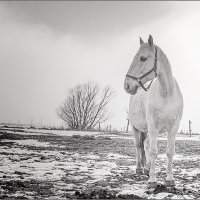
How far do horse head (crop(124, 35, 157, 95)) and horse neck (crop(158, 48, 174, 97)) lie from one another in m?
0.17

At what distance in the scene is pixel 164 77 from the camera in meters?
5.78

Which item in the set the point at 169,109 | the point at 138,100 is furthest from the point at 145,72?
the point at 138,100

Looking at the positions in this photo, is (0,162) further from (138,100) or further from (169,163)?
(169,163)

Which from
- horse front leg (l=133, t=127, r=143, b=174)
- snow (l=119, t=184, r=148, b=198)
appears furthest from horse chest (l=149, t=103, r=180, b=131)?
horse front leg (l=133, t=127, r=143, b=174)

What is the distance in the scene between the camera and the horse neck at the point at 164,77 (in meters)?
5.69

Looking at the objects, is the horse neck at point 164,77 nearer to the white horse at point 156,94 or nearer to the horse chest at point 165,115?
the white horse at point 156,94

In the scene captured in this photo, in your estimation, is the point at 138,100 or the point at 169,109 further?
the point at 138,100

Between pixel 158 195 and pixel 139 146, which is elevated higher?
pixel 139 146

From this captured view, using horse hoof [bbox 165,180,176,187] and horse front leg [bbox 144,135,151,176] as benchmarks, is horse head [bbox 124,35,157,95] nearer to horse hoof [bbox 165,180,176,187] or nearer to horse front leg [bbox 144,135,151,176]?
horse hoof [bbox 165,180,176,187]

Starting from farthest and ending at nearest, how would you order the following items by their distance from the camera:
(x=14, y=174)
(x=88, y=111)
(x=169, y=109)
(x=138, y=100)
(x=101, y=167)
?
1. (x=88, y=111)
2. (x=101, y=167)
3. (x=138, y=100)
4. (x=14, y=174)
5. (x=169, y=109)

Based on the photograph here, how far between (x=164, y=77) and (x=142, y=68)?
0.55 meters

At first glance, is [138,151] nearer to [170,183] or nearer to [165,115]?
[170,183]

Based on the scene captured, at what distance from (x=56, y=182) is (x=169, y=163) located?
7.78 feet

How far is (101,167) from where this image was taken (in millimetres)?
7844
